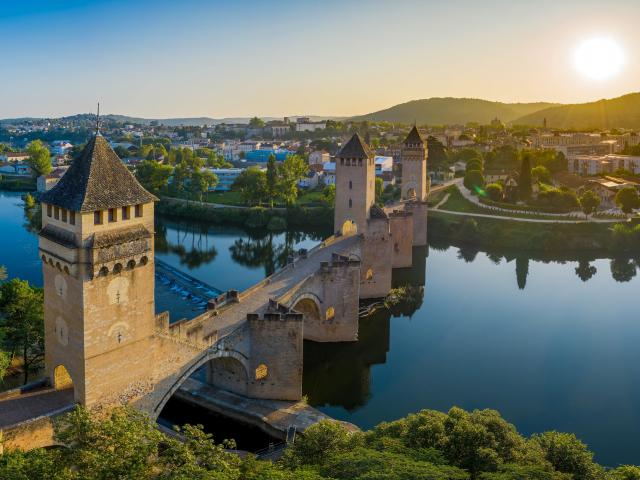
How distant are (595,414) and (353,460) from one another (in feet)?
44.6

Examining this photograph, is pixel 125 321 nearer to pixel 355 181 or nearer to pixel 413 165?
pixel 355 181

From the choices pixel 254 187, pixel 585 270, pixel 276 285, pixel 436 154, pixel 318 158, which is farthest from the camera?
pixel 318 158

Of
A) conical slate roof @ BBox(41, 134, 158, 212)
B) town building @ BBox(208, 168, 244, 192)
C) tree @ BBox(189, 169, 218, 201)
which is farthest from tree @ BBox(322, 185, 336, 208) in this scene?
conical slate roof @ BBox(41, 134, 158, 212)

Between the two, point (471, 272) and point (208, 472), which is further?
point (471, 272)

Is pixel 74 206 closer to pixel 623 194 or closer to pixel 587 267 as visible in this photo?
pixel 587 267

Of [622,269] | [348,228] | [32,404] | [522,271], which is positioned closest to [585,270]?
[622,269]

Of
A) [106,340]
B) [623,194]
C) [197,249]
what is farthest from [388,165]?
[106,340]

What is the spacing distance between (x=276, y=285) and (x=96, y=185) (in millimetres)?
12025

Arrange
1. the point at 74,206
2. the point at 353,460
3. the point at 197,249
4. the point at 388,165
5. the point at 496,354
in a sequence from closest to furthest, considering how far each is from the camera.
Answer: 1. the point at 353,460
2. the point at 74,206
3. the point at 496,354
4. the point at 197,249
5. the point at 388,165

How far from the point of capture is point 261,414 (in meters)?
21.0

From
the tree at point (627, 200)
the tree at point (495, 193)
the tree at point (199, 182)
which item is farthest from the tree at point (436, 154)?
the tree at point (199, 182)

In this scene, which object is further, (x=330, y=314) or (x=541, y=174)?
(x=541, y=174)

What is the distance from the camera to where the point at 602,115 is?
170250 mm

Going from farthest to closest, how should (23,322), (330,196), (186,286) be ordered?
1. (330,196)
2. (186,286)
3. (23,322)
